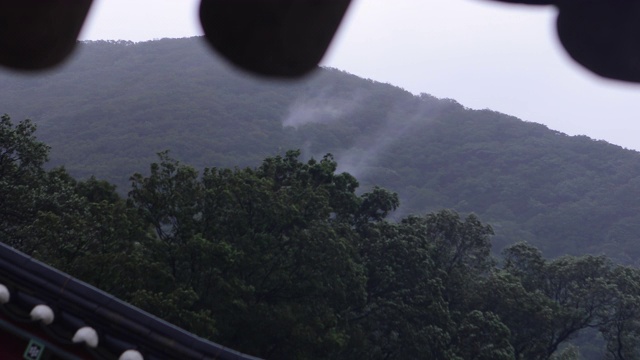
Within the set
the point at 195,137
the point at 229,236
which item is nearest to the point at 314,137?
the point at 195,137

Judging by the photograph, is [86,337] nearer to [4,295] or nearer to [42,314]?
[42,314]

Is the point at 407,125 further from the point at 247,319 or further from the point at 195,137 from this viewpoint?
the point at 247,319

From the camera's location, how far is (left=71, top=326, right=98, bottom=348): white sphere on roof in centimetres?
316

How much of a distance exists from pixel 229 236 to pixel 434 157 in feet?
50.3

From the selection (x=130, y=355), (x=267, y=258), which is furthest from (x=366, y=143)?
(x=130, y=355)

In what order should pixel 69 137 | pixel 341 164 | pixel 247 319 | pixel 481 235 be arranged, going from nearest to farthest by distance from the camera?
1. pixel 247 319
2. pixel 481 235
3. pixel 341 164
4. pixel 69 137

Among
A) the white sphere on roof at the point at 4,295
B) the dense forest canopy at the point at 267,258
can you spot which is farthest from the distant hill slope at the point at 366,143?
the white sphere on roof at the point at 4,295

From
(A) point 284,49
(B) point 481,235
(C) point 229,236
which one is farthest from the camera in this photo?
(B) point 481,235

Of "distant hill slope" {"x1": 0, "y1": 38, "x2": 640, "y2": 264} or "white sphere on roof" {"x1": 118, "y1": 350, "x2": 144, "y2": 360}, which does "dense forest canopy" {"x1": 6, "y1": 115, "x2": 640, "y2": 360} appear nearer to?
"white sphere on roof" {"x1": 118, "y1": 350, "x2": 144, "y2": 360}

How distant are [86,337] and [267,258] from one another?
294 inches

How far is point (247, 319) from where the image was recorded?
391 inches

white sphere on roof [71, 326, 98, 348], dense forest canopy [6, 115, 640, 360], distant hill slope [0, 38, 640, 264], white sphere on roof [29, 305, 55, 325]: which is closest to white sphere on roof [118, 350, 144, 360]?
A: white sphere on roof [71, 326, 98, 348]

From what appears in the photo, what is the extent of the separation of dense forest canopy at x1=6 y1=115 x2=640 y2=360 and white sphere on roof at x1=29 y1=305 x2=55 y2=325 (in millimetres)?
5161

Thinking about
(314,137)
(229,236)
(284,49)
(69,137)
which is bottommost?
(69,137)
